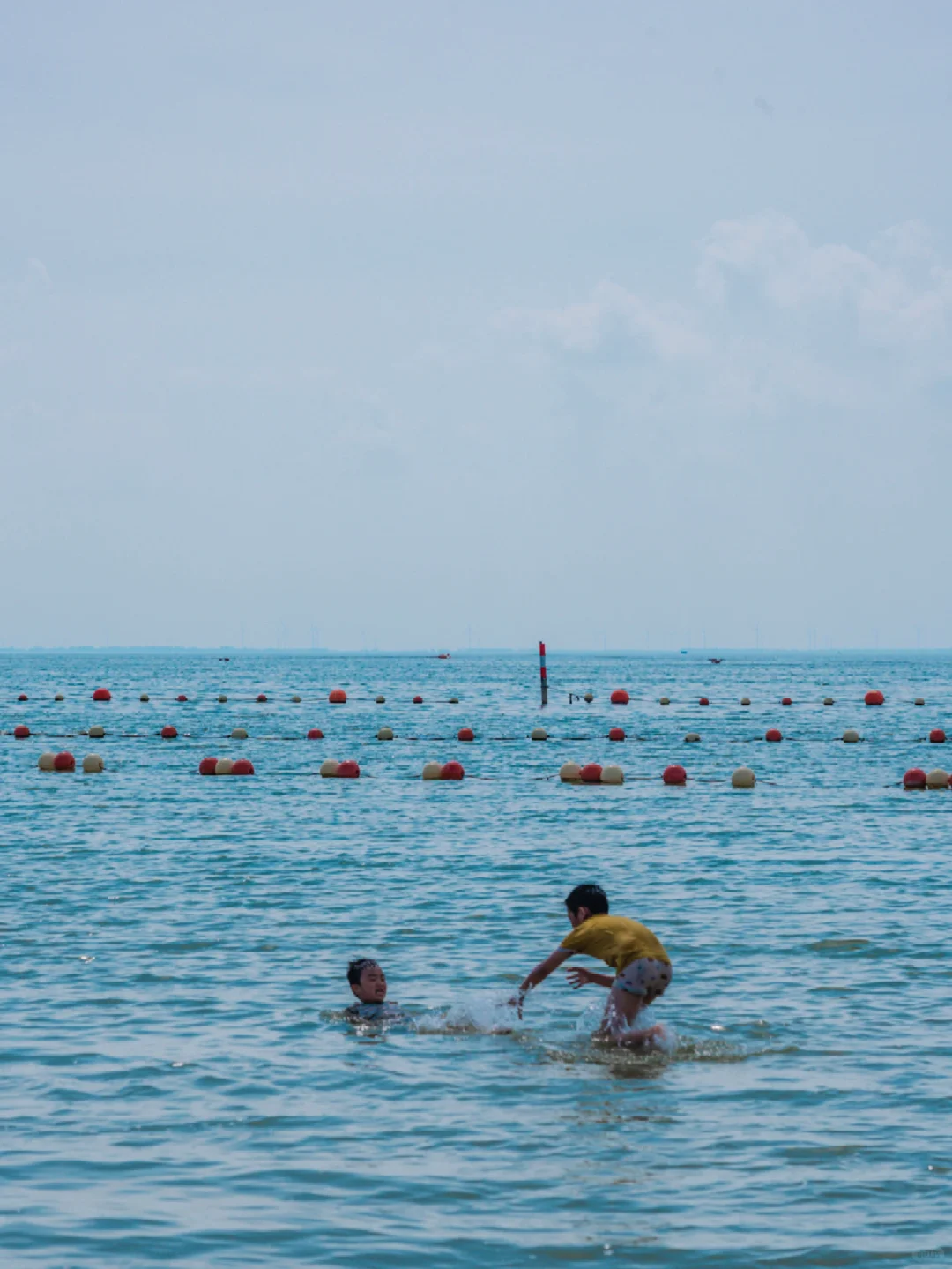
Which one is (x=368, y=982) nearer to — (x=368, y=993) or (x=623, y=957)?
(x=368, y=993)

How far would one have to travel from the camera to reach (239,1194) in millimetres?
9023

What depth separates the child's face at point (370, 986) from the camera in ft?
44.1

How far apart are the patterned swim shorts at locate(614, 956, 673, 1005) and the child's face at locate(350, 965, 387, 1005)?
222cm

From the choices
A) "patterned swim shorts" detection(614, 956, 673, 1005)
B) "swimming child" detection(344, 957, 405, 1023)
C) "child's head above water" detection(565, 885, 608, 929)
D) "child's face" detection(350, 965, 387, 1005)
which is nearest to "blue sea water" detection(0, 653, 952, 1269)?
"swimming child" detection(344, 957, 405, 1023)

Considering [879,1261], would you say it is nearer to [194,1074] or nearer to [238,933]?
[194,1074]

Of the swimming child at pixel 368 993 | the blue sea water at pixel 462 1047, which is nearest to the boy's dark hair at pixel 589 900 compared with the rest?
the blue sea water at pixel 462 1047

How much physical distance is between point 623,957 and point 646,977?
0.23 metres

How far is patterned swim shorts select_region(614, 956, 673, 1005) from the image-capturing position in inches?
487

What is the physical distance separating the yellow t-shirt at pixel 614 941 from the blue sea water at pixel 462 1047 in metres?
0.72

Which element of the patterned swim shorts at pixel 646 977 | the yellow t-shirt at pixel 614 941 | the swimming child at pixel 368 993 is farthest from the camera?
the swimming child at pixel 368 993

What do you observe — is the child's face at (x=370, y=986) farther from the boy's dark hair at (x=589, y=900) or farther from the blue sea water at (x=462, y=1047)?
the boy's dark hair at (x=589, y=900)

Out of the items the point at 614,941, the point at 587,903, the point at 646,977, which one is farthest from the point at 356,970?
the point at 646,977

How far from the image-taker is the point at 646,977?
12.4 metres

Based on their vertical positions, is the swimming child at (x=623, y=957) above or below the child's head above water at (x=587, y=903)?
below
